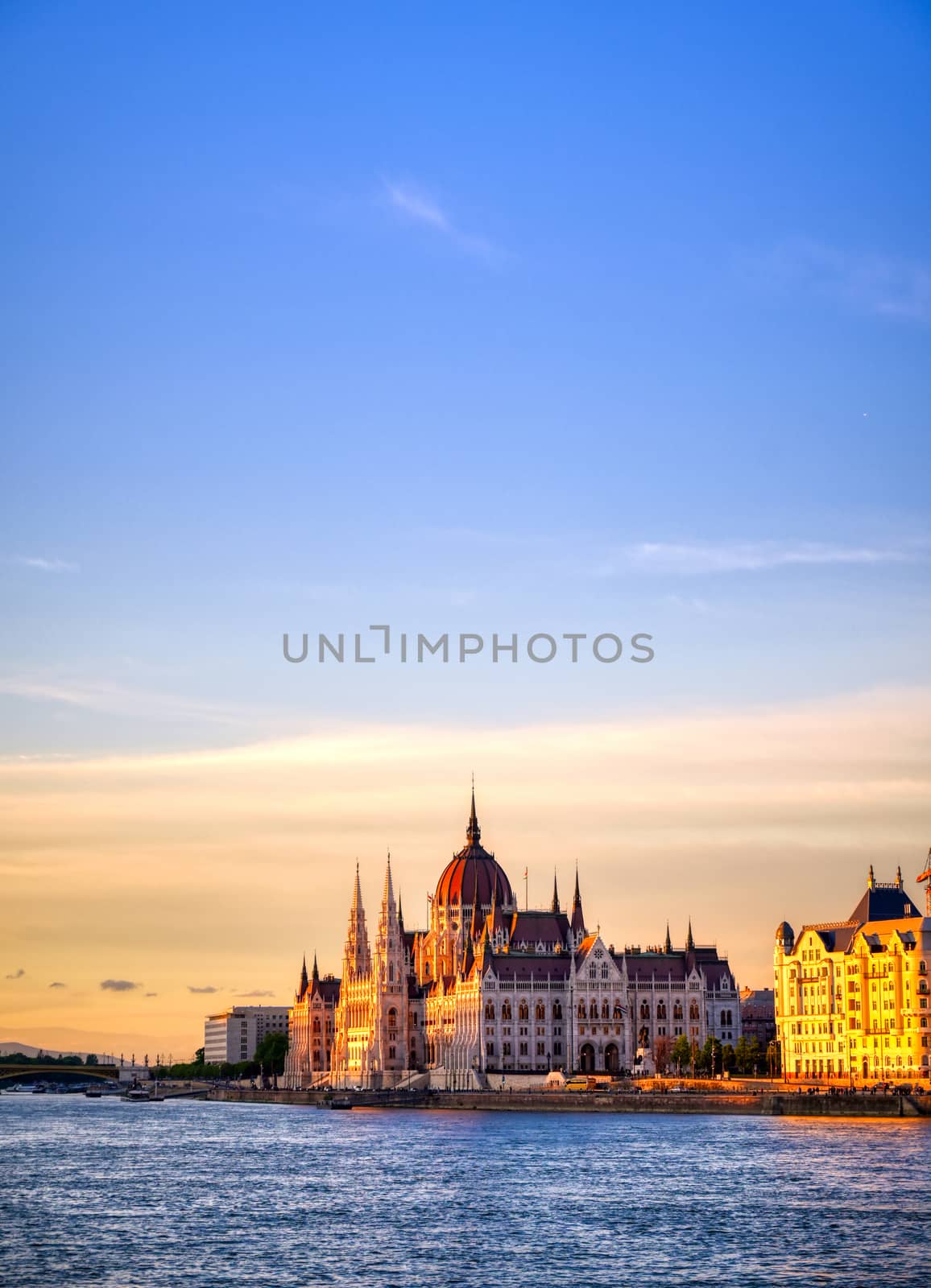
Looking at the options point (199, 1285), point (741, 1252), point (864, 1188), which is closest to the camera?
point (199, 1285)

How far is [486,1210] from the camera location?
8488 cm

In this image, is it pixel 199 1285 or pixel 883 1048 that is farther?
pixel 883 1048

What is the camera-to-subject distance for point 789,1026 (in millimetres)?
177625

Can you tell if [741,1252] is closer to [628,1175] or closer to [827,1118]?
[628,1175]

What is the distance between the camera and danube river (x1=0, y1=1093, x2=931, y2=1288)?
6725cm

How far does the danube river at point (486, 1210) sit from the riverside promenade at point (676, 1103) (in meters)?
4.15

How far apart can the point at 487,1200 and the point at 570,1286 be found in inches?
984

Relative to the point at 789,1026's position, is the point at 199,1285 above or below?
below

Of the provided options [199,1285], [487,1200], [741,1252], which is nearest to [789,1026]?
[487,1200]

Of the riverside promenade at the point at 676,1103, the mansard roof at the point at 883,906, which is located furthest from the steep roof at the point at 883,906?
the riverside promenade at the point at 676,1103

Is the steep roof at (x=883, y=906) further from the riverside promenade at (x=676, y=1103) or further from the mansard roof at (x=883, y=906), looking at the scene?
the riverside promenade at (x=676, y=1103)

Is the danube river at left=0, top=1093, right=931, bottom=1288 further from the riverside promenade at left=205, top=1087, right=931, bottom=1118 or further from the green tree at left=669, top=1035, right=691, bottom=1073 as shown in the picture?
the green tree at left=669, top=1035, right=691, bottom=1073

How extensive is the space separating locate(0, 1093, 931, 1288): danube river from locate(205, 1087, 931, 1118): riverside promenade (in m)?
4.15

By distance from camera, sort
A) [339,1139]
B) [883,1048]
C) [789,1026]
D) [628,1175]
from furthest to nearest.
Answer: [789,1026]
[883,1048]
[339,1139]
[628,1175]
